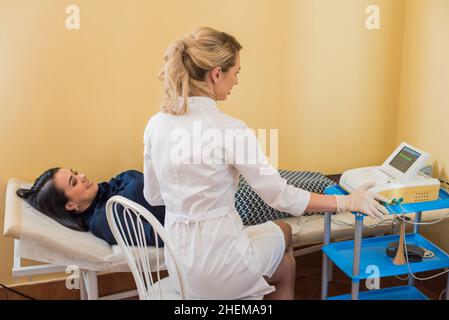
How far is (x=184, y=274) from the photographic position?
1.56 meters

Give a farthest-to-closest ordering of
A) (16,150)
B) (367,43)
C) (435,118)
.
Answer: (367,43) < (435,118) < (16,150)

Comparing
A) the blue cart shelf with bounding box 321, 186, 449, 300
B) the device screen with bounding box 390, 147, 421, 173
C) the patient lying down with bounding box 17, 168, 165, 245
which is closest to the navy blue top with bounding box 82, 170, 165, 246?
the patient lying down with bounding box 17, 168, 165, 245

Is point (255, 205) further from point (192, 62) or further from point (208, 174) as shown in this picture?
point (192, 62)

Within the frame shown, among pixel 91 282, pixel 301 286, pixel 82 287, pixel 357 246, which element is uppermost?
pixel 357 246

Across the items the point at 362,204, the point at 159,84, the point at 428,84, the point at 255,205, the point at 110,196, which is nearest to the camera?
the point at 362,204

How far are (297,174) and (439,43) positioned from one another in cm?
93

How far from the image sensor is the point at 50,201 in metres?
2.00

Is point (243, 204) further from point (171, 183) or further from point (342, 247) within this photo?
point (171, 183)

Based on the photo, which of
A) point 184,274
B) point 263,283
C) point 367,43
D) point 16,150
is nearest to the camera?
point 184,274

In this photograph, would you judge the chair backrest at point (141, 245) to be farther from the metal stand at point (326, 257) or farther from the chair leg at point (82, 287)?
the metal stand at point (326, 257)

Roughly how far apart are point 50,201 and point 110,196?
26 centimetres

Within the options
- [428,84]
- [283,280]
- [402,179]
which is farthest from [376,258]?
[428,84]

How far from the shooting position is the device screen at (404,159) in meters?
1.98

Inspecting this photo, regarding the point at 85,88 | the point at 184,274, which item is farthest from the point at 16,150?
the point at 184,274
